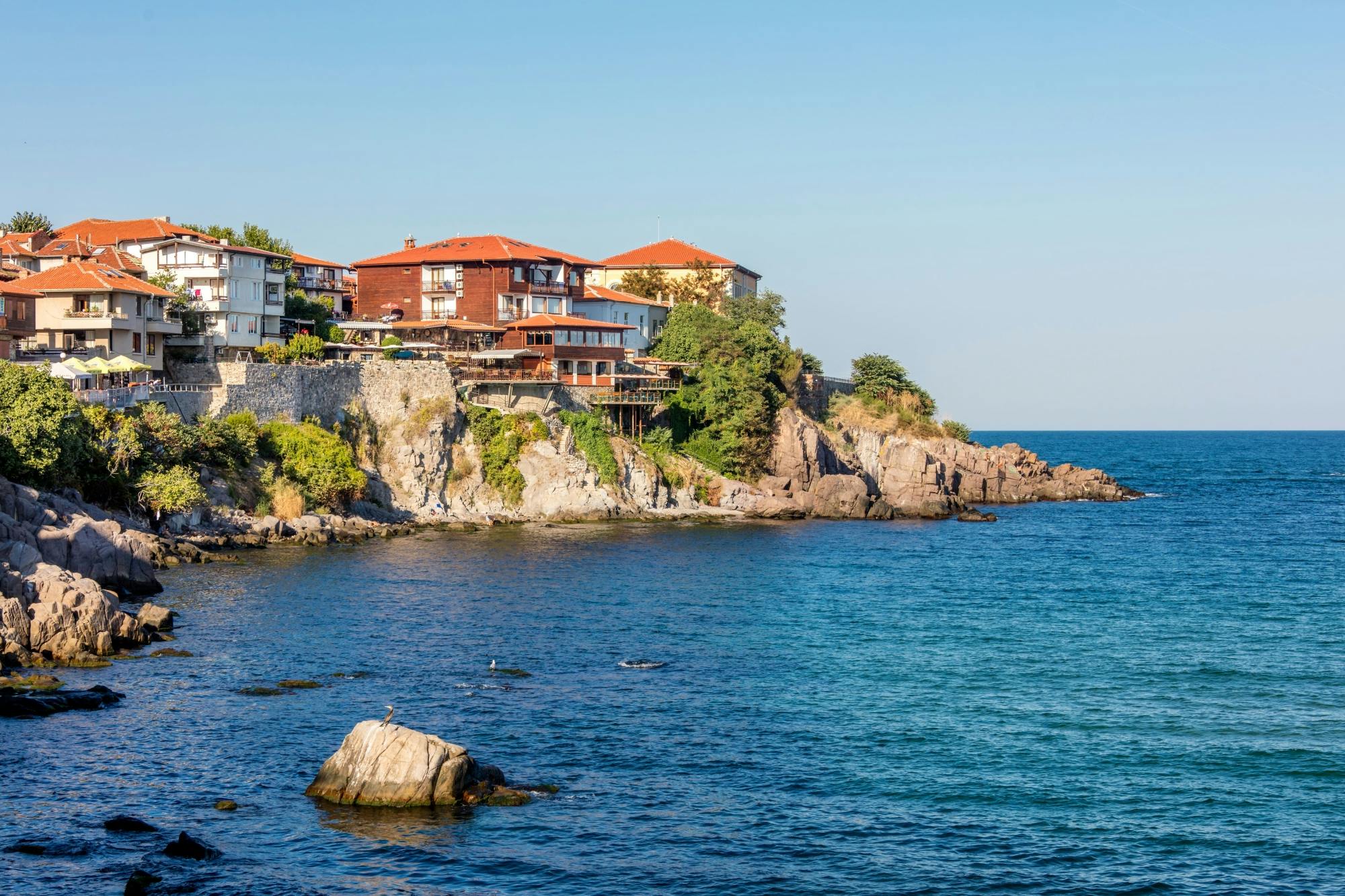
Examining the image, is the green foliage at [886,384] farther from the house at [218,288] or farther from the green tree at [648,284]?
the house at [218,288]

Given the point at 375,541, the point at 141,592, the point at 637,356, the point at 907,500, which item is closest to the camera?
the point at 141,592

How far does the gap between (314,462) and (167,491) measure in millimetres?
12519

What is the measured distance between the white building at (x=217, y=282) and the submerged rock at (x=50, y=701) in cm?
4838

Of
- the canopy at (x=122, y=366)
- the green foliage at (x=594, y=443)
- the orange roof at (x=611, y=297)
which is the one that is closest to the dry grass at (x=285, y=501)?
the canopy at (x=122, y=366)

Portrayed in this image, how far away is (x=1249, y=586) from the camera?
63.8m

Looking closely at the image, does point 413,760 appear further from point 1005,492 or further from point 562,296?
point 1005,492

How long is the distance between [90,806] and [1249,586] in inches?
2168

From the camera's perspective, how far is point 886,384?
11869cm

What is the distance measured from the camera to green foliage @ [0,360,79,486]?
54531 mm

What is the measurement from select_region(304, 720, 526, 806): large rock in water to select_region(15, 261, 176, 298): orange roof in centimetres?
5211

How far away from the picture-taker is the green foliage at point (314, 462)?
73.2 m

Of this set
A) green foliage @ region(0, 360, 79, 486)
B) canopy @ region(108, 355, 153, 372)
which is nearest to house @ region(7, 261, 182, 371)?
canopy @ region(108, 355, 153, 372)

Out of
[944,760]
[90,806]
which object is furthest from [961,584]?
[90,806]

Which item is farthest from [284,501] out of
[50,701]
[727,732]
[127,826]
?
[127,826]
